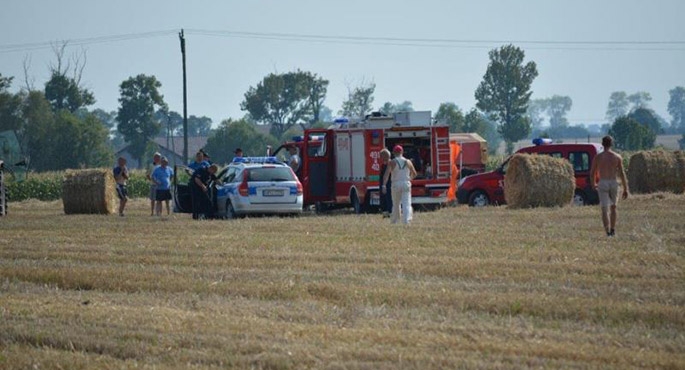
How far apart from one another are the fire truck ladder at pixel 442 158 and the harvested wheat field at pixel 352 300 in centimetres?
926

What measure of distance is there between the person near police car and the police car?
0.27 meters

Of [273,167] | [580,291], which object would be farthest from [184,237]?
[580,291]

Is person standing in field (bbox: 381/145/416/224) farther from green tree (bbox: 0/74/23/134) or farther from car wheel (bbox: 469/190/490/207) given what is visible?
green tree (bbox: 0/74/23/134)

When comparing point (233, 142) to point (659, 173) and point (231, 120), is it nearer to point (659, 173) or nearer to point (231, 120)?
point (231, 120)

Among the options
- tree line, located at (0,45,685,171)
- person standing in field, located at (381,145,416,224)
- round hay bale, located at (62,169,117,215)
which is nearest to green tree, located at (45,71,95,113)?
tree line, located at (0,45,685,171)

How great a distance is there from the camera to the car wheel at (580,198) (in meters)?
33.6

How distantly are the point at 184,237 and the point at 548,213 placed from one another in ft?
29.6

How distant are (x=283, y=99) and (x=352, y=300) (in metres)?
88.9

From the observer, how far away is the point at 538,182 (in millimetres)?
31594

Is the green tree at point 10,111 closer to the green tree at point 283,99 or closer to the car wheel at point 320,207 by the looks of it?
the green tree at point 283,99

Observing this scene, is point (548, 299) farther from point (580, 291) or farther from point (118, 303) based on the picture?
point (118, 303)

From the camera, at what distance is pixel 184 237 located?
22688 millimetres

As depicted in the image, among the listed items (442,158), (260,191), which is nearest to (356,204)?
(442,158)

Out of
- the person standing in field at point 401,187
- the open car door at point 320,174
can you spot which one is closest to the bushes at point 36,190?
the open car door at point 320,174
